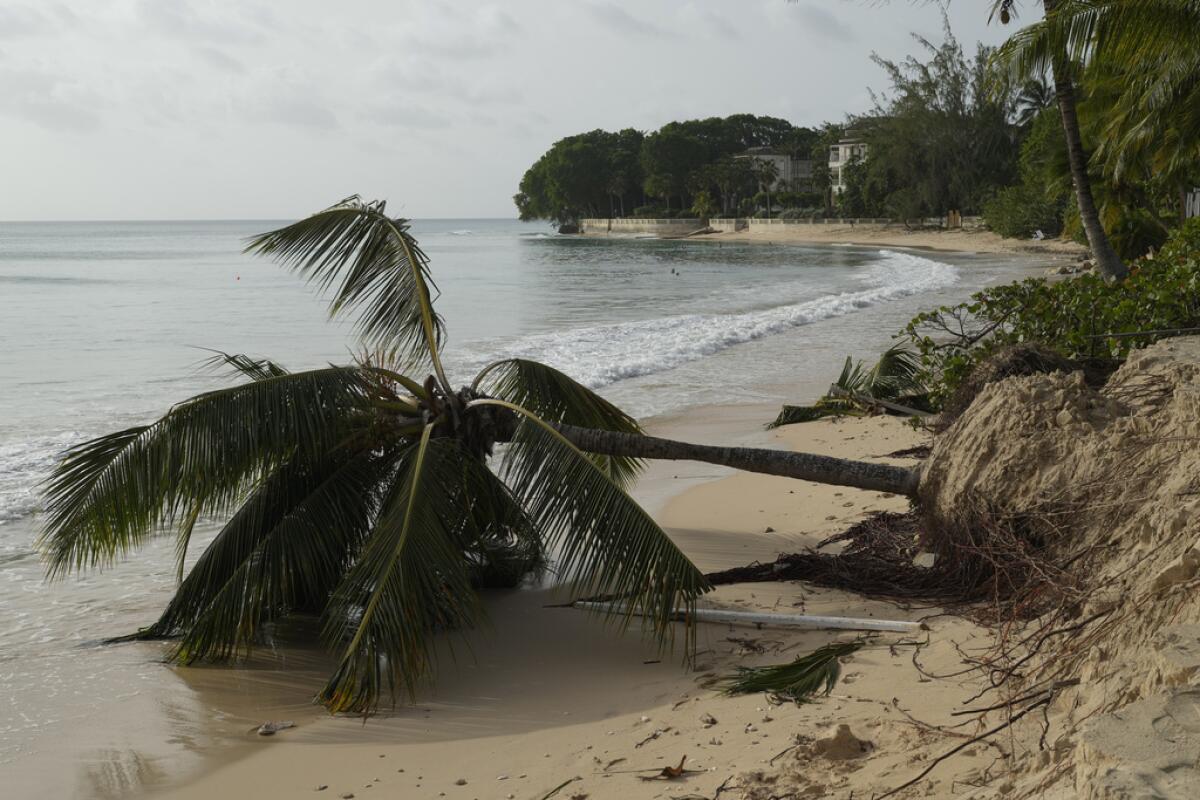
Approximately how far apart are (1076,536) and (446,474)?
333cm

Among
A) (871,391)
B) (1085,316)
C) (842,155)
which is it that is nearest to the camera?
(1085,316)

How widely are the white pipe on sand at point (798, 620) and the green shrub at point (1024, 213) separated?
203 feet

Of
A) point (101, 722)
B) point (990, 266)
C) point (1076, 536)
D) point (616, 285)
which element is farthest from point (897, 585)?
point (990, 266)

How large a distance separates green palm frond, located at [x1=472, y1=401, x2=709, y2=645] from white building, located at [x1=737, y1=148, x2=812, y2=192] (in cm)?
11982

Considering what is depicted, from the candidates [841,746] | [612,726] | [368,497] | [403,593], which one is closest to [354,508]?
[368,497]

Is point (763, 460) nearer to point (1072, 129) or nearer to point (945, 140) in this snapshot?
point (1072, 129)

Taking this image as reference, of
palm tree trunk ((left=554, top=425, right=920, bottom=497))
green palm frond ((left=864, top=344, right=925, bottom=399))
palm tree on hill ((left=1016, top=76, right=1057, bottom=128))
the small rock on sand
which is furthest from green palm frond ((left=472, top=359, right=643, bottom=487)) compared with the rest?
palm tree on hill ((left=1016, top=76, right=1057, bottom=128))

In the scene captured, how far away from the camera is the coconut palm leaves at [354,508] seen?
5.41m

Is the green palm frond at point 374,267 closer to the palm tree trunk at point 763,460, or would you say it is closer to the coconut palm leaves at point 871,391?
the palm tree trunk at point 763,460

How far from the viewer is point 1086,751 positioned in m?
2.61

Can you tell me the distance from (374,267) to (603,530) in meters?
2.97

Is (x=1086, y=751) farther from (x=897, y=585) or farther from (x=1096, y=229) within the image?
(x=1096, y=229)

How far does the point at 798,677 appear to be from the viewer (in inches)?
187

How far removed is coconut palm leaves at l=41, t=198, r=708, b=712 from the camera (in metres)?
5.41
